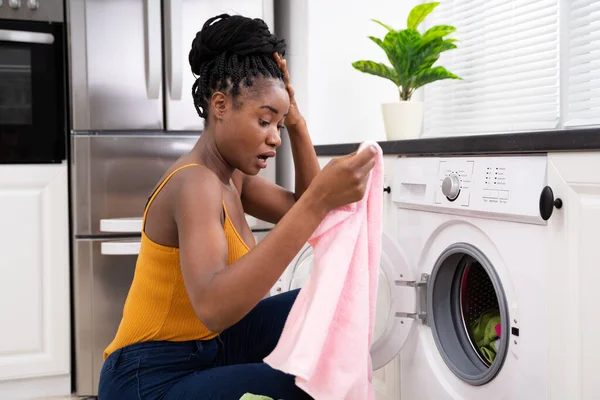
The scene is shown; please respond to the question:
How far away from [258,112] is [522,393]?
2.64ft

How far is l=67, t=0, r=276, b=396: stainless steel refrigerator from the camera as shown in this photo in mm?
2432

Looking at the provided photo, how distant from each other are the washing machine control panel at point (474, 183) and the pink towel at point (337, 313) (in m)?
0.34

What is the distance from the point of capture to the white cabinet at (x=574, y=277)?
4.01 ft

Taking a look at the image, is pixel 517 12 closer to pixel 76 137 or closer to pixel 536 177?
pixel 536 177

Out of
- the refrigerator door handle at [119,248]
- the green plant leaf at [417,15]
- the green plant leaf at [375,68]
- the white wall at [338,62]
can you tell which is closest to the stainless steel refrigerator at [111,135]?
the refrigerator door handle at [119,248]

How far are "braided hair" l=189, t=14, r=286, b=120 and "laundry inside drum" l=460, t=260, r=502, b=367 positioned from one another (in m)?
0.80

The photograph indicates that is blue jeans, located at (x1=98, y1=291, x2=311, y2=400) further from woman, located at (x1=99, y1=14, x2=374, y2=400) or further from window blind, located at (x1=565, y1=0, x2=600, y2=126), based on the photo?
window blind, located at (x1=565, y1=0, x2=600, y2=126)

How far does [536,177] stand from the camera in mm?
1349

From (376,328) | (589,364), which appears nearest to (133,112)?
(376,328)

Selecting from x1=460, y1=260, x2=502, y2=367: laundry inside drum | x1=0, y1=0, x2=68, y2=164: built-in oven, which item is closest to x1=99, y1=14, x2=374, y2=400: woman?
x1=460, y1=260, x2=502, y2=367: laundry inside drum

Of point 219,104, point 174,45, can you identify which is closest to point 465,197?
point 219,104

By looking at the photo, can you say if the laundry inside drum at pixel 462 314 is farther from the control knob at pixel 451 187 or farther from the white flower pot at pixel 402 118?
the white flower pot at pixel 402 118

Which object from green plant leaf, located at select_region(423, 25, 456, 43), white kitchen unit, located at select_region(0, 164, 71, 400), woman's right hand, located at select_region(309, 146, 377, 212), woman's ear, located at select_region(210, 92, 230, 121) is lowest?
white kitchen unit, located at select_region(0, 164, 71, 400)

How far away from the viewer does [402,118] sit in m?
2.42
